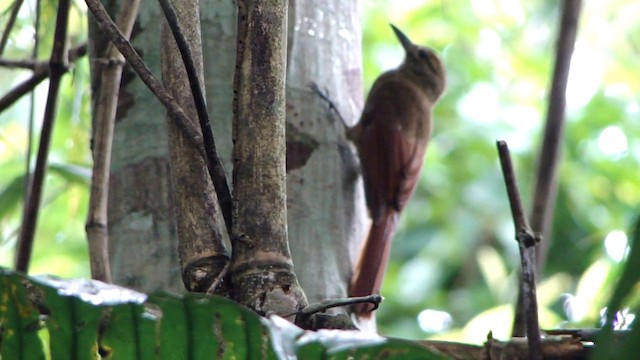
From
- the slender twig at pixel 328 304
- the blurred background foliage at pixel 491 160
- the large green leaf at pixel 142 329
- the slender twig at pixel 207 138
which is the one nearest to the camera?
the large green leaf at pixel 142 329

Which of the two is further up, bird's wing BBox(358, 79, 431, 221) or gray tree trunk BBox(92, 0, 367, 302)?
bird's wing BBox(358, 79, 431, 221)

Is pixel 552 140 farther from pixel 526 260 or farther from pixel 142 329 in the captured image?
pixel 142 329

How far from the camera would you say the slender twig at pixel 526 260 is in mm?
888

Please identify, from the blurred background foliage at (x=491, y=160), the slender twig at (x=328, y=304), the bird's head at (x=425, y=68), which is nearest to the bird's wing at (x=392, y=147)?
the bird's head at (x=425, y=68)

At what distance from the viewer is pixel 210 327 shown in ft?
3.05

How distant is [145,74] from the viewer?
1303 mm

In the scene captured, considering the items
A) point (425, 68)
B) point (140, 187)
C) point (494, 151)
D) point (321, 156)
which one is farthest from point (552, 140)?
point (494, 151)

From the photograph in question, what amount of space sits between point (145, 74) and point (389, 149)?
2883mm

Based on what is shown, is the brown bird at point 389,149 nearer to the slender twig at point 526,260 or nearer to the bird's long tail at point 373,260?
the bird's long tail at point 373,260

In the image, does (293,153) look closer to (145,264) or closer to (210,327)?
(145,264)

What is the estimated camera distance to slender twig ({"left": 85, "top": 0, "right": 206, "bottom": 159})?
1301 millimetres

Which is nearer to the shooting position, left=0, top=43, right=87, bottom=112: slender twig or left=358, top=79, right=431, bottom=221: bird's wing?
left=0, top=43, right=87, bottom=112: slender twig

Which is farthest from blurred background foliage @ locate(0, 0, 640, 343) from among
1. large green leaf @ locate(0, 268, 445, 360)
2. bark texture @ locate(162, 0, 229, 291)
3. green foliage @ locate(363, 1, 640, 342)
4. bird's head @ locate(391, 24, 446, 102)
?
large green leaf @ locate(0, 268, 445, 360)

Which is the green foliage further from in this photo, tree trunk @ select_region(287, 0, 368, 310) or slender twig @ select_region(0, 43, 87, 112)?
slender twig @ select_region(0, 43, 87, 112)
